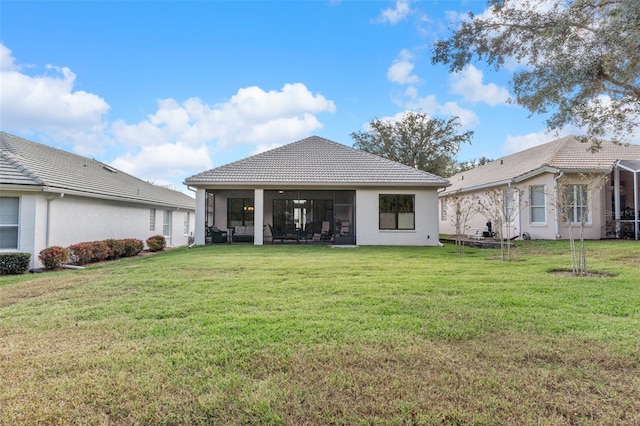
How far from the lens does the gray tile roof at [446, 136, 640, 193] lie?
49.6 ft

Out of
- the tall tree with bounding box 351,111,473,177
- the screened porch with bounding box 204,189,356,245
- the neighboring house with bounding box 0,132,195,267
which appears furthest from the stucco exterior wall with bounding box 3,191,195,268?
the tall tree with bounding box 351,111,473,177

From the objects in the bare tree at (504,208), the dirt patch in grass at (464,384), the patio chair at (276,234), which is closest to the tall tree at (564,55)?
the bare tree at (504,208)

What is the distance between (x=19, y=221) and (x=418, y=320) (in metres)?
12.7

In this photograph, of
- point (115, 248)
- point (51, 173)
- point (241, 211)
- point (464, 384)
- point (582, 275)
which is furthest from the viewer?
point (241, 211)

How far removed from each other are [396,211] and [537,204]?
665 centimetres

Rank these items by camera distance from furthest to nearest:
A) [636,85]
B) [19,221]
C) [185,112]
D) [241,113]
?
[241,113]
[185,112]
[19,221]
[636,85]

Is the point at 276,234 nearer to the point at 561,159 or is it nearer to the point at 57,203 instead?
the point at 57,203

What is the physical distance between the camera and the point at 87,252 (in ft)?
39.7

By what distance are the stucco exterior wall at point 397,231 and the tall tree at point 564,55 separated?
5.86m

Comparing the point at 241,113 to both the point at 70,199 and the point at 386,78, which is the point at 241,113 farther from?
the point at 70,199

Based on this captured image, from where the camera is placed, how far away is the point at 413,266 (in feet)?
29.2

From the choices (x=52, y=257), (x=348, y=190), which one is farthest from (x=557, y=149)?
(x=52, y=257)

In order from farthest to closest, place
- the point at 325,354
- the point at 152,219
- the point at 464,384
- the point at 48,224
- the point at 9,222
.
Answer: the point at 152,219 → the point at 48,224 → the point at 9,222 → the point at 325,354 → the point at 464,384

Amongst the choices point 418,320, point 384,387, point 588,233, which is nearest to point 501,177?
point 588,233
